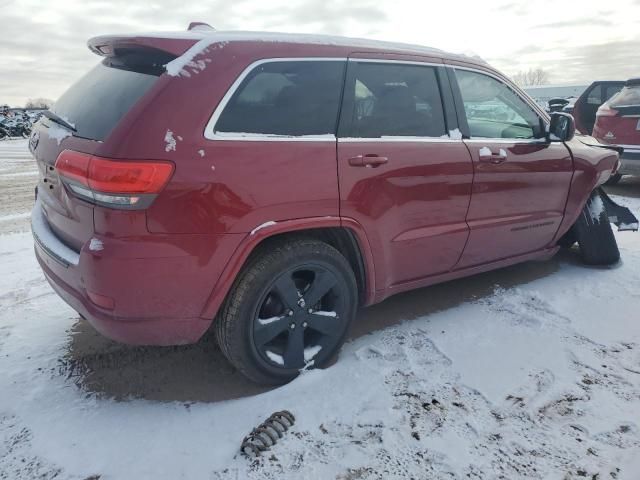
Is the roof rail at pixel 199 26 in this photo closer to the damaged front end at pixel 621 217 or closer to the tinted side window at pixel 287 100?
the tinted side window at pixel 287 100

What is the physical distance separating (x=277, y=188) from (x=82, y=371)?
64.5 inches

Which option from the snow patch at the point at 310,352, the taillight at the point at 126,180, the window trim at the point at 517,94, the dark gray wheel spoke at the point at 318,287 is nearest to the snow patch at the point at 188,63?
the taillight at the point at 126,180

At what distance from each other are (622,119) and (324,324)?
23.0 feet

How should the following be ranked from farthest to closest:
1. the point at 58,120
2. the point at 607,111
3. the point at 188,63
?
the point at 607,111, the point at 58,120, the point at 188,63

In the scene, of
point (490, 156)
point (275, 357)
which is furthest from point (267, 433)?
point (490, 156)

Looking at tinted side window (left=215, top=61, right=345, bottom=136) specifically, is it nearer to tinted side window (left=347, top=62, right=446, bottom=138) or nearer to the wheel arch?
tinted side window (left=347, top=62, right=446, bottom=138)

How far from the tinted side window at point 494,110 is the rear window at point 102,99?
2.10 meters

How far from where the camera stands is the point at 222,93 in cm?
234

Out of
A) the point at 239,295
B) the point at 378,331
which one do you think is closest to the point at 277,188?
the point at 239,295

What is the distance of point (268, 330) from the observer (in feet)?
8.56

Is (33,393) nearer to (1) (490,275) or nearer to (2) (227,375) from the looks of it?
(2) (227,375)

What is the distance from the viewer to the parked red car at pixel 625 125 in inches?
293

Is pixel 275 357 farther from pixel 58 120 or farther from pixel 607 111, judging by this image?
pixel 607 111

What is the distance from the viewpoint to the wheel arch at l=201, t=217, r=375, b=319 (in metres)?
2.39
